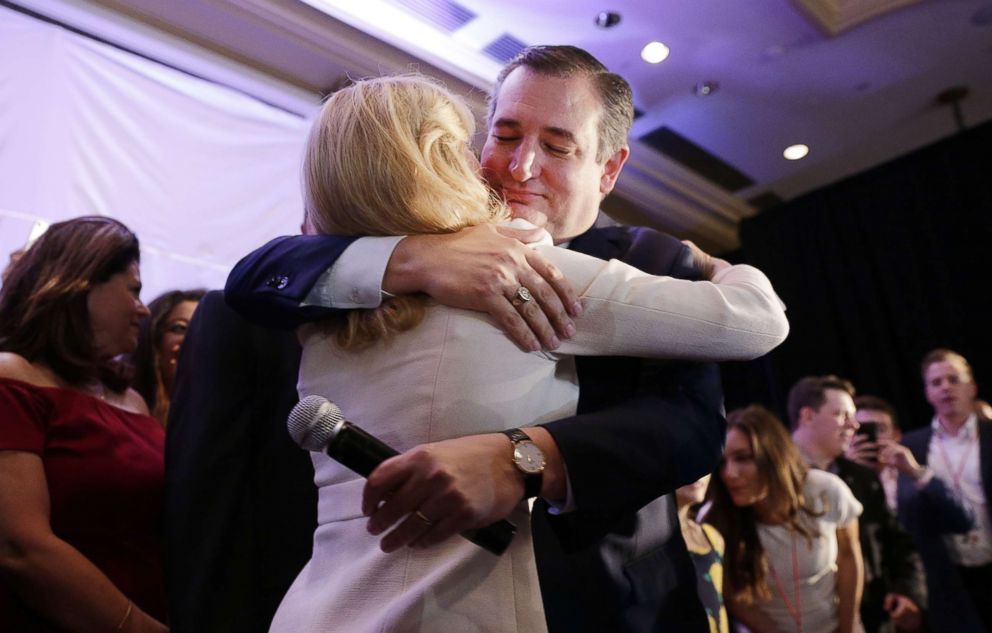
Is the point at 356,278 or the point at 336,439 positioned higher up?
the point at 356,278

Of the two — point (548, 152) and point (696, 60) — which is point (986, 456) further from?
point (548, 152)

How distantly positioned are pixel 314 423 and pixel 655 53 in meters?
3.82

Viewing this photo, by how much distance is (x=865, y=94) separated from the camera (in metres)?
4.70

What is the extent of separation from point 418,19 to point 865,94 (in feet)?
9.06

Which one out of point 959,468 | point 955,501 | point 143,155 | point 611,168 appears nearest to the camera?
point 611,168

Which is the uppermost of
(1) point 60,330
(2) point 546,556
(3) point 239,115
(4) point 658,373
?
(3) point 239,115

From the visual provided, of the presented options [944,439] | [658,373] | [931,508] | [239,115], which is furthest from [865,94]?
[658,373]

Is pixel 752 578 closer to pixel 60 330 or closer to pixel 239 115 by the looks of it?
pixel 60 330

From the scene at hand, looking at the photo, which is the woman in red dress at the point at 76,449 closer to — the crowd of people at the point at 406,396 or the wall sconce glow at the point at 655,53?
the crowd of people at the point at 406,396

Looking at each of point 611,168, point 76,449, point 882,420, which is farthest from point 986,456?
point 76,449

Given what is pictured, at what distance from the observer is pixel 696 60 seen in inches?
166

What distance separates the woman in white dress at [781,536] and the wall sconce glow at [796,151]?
2.87 meters

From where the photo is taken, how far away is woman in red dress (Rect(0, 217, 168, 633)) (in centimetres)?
135

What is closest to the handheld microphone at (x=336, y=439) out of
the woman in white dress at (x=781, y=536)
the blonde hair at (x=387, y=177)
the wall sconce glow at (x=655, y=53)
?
the blonde hair at (x=387, y=177)
